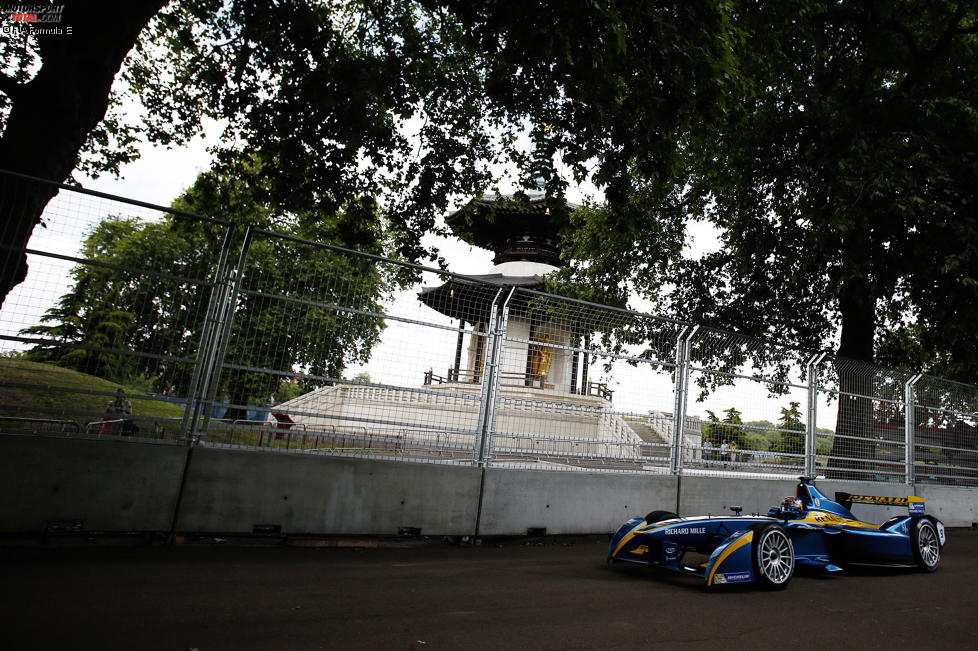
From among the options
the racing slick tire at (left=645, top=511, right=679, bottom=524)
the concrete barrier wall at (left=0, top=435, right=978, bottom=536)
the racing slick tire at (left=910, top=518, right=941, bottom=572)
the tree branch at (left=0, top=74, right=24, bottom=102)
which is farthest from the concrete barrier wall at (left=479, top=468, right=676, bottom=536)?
the tree branch at (left=0, top=74, right=24, bottom=102)

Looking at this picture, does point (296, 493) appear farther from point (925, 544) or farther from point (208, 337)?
point (925, 544)

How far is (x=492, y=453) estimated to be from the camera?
271 inches

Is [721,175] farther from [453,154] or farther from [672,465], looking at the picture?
[672,465]

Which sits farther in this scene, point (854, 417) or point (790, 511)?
point (854, 417)

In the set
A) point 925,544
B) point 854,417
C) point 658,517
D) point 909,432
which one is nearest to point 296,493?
point 658,517

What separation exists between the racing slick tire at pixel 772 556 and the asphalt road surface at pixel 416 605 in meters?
0.11

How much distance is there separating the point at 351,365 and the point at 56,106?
3685 mm

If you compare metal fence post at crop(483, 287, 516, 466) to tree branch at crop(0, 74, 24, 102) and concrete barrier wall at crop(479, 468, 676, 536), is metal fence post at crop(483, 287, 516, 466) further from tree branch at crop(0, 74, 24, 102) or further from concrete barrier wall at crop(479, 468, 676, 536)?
tree branch at crop(0, 74, 24, 102)

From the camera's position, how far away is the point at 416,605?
12.5 feet

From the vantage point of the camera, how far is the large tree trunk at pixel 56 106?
5012 mm

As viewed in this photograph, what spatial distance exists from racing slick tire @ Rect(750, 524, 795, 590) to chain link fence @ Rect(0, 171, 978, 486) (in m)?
2.50

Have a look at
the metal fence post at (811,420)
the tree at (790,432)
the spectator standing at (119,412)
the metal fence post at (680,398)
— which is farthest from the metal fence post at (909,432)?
the spectator standing at (119,412)

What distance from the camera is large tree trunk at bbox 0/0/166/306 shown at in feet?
16.4

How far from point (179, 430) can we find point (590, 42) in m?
5.16
